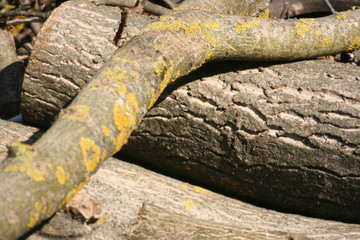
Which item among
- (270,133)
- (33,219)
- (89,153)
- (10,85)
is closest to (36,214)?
(33,219)

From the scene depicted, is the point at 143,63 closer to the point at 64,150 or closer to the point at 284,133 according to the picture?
the point at 64,150

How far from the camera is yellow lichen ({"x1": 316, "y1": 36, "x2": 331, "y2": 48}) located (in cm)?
266

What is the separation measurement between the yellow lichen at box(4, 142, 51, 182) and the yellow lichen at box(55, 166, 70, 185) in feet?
0.11

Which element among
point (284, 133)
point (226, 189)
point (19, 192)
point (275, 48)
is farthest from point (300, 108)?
point (19, 192)

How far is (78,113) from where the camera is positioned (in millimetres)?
1761

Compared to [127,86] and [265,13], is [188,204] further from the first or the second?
[265,13]

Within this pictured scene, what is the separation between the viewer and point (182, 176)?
2742 mm

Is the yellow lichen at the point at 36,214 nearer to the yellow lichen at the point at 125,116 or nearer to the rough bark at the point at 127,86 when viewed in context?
the rough bark at the point at 127,86

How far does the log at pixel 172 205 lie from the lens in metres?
2.24

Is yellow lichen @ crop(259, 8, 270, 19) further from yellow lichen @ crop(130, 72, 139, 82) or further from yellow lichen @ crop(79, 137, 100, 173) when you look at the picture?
yellow lichen @ crop(79, 137, 100, 173)

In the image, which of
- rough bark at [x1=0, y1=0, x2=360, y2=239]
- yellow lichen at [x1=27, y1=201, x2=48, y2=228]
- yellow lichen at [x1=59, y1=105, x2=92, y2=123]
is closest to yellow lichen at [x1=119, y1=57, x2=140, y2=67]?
rough bark at [x1=0, y1=0, x2=360, y2=239]

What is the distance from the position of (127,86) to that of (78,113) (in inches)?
10.5

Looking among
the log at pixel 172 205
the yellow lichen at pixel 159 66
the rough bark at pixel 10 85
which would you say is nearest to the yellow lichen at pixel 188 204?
the log at pixel 172 205

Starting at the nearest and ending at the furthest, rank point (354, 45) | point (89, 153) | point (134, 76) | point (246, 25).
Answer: point (89, 153), point (134, 76), point (246, 25), point (354, 45)
